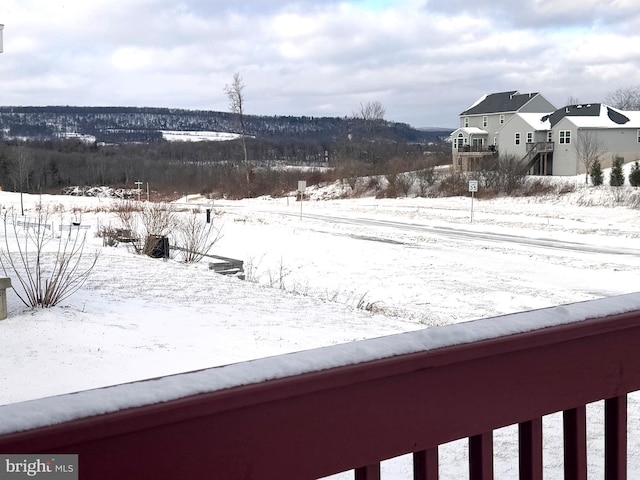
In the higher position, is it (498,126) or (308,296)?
(498,126)

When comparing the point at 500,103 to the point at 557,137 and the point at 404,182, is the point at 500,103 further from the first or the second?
the point at 404,182

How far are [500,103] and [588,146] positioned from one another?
64.8 feet

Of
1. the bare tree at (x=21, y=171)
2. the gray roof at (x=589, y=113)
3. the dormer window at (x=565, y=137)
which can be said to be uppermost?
the gray roof at (x=589, y=113)

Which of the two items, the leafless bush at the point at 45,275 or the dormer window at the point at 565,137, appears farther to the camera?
the dormer window at the point at 565,137

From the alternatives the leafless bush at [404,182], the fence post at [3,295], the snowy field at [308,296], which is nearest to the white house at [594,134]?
the leafless bush at [404,182]

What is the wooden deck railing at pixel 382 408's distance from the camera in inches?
55.1

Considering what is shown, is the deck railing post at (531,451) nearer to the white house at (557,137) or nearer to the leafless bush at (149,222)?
the leafless bush at (149,222)

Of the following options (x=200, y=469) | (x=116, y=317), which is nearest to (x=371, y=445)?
(x=200, y=469)

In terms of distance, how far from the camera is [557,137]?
6419 centimetres

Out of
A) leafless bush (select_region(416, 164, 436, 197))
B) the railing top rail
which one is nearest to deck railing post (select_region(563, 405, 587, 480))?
the railing top rail

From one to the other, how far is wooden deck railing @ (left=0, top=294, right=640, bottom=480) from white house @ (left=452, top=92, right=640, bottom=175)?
58.0 metres

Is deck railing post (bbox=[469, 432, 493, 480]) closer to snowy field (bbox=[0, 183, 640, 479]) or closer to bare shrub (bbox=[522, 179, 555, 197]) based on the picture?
snowy field (bbox=[0, 183, 640, 479])

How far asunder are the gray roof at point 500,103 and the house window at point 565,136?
1236 centimetres

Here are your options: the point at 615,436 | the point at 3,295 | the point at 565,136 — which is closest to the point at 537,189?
the point at 565,136
